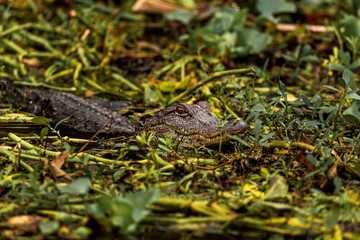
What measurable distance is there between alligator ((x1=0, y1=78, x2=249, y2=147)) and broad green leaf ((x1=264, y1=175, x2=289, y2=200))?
0.69 metres

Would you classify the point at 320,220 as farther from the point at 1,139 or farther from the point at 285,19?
the point at 285,19

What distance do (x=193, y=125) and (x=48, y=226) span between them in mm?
1972

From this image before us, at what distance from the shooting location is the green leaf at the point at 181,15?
7.33 metres

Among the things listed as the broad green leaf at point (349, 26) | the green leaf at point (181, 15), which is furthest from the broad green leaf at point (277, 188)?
the green leaf at point (181, 15)

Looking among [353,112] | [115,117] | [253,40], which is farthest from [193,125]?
[253,40]

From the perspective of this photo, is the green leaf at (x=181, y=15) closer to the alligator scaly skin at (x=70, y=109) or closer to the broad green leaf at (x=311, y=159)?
the alligator scaly skin at (x=70, y=109)

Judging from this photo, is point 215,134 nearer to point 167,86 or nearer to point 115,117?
point 115,117

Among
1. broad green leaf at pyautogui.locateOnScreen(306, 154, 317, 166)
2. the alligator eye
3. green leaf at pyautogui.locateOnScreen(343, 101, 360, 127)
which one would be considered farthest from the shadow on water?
the alligator eye

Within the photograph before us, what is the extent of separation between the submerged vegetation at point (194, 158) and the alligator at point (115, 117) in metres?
0.11

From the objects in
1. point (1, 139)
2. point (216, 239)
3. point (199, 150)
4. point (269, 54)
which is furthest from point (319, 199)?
point (269, 54)

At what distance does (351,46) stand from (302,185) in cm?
314

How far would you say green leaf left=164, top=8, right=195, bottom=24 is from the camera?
733cm

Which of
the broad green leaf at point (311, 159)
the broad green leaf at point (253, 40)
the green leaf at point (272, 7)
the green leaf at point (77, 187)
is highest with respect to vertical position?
the green leaf at point (77, 187)

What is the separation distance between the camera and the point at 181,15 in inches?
293
